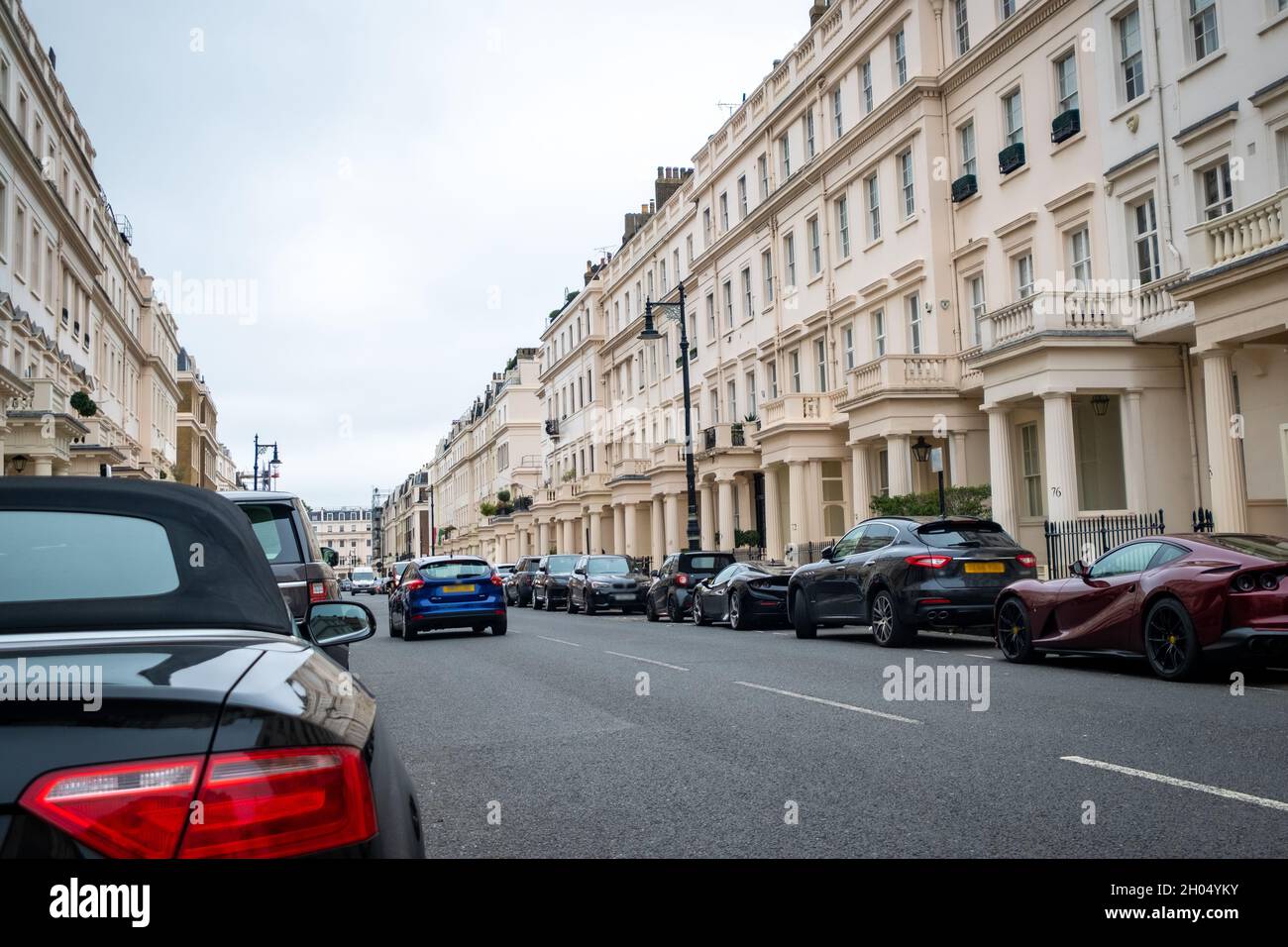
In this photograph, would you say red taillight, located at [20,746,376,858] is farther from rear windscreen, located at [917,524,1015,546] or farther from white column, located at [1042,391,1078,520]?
white column, located at [1042,391,1078,520]

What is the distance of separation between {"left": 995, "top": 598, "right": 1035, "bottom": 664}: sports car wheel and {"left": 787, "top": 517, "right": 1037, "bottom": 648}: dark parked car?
5.36 ft

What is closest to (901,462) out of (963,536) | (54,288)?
(963,536)

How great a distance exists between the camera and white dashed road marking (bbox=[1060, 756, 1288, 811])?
5.74 m

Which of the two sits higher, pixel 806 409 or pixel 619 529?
pixel 806 409

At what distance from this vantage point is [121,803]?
1.83m

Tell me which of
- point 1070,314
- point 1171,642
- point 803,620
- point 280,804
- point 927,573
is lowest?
point 803,620

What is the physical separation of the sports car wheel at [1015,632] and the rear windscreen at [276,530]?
7.84m

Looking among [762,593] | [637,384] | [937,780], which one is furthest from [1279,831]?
[637,384]

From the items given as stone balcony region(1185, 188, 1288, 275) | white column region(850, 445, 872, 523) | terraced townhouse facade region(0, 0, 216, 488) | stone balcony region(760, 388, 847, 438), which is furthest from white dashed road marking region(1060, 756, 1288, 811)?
stone balcony region(760, 388, 847, 438)

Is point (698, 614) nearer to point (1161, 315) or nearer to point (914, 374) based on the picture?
point (914, 374)

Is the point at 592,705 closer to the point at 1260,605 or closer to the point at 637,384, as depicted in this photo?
the point at 1260,605

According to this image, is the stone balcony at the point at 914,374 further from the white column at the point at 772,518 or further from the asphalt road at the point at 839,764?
the asphalt road at the point at 839,764

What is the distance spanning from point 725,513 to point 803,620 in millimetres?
21148
